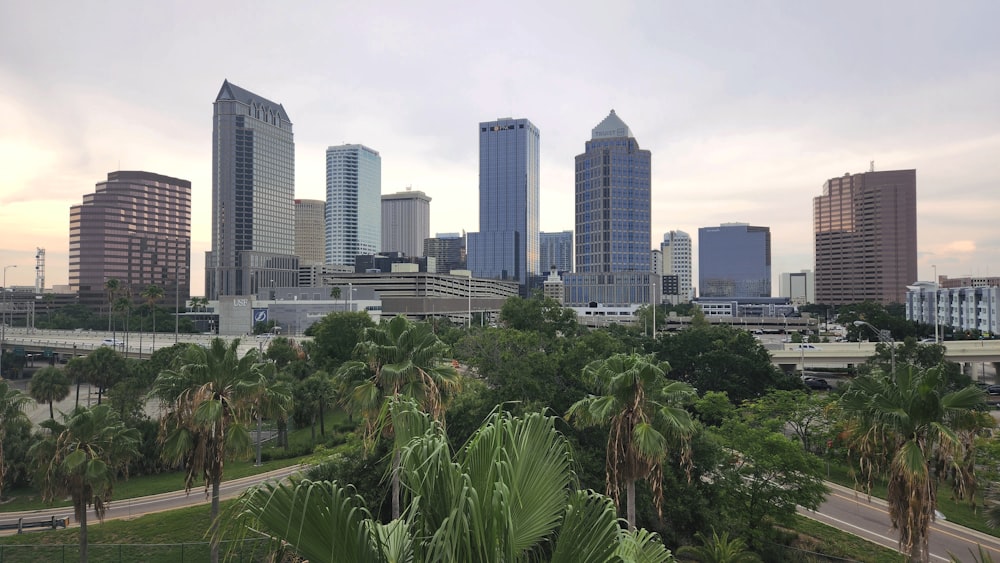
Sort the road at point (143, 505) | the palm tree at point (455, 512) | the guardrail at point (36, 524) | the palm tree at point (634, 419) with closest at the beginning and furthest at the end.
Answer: the palm tree at point (455, 512), the palm tree at point (634, 419), the guardrail at point (36, 524), the road at point (143, 505)

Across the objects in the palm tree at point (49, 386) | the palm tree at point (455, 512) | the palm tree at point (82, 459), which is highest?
the palm tree at point (455, 512)

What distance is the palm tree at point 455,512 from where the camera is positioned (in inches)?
160

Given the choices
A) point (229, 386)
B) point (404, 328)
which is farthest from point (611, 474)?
point (229, 386)

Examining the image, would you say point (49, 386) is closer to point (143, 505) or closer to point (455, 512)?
point (143, 505)

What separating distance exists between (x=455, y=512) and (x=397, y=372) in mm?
12428

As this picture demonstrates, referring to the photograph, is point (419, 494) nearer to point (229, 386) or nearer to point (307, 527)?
point (307, 527)

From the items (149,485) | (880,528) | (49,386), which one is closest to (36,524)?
(149,485)

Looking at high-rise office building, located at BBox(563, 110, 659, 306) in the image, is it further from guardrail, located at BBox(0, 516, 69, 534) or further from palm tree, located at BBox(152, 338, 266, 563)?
palm tree, located at BBox(152, 338, 266, 563)

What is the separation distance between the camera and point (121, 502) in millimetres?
33406

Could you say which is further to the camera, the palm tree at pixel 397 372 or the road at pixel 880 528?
the road at pixel 880 528

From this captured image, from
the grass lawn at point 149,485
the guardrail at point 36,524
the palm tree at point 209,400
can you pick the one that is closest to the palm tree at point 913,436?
the palm tree at point 209,400

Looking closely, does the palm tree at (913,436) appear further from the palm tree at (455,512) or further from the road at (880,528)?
the road at (880,528)

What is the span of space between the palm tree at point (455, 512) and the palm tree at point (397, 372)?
37.8 feet

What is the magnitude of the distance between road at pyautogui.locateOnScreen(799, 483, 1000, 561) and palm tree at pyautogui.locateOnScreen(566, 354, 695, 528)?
1488cm
